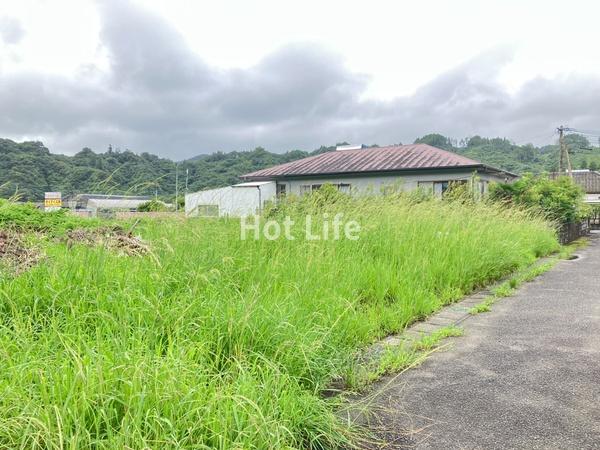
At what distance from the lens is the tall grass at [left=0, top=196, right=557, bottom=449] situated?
1493 millimetres

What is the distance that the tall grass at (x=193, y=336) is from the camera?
1.49 metres

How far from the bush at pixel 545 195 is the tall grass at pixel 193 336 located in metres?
9.48

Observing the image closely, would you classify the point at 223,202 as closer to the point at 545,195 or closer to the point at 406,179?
the point at 545,195

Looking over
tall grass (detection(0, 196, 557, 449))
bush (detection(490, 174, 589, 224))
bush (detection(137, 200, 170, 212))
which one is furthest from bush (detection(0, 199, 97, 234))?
bush (detection(490, 174, 589, 224))

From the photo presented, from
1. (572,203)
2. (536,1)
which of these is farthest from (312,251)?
(572,203)

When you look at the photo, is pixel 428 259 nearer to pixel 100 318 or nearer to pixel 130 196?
pixel 130 196

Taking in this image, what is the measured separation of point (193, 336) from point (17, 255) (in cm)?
205

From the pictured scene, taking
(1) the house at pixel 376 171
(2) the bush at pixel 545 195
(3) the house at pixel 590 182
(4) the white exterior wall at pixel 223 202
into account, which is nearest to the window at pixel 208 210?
(4) the white exterior wall at pixel 223 202

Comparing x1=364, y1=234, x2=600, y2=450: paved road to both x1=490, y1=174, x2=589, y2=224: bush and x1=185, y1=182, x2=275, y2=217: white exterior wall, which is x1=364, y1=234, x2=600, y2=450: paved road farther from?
x1=490, y1=174, x2=589, y2=224: bush

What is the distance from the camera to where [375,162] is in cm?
2184

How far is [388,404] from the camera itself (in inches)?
87.3

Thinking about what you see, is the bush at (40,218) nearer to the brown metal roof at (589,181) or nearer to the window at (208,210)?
the window at (208,210)

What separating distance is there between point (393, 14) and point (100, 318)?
7.80 metres

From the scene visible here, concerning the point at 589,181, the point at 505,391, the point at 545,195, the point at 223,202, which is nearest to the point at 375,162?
the point at 545,195
